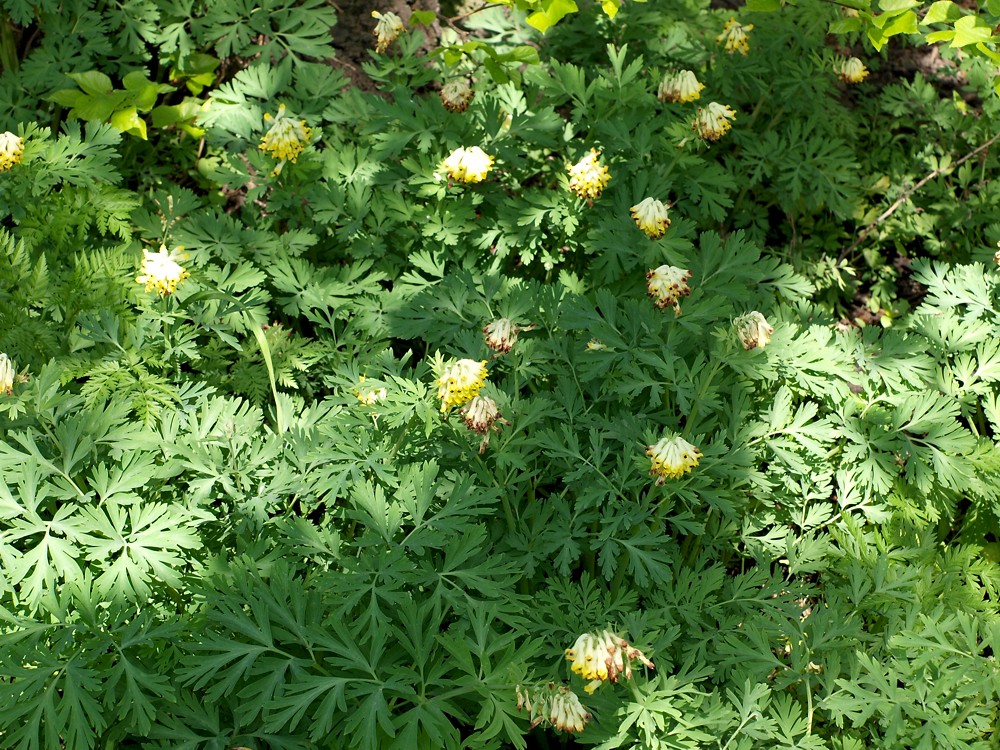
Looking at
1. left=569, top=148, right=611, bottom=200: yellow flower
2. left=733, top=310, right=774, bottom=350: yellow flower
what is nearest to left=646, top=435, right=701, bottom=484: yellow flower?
left=733, top=310, right=774, bottom=350: yellow flower

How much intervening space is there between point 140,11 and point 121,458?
2.39 metres

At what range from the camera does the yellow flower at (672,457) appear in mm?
2547

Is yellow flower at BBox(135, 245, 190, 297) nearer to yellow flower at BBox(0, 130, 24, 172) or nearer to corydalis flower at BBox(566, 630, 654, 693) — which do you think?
yellow flower at BBox(0, 130, 24, 172)

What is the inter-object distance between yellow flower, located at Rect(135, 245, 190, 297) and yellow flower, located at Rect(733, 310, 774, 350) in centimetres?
179

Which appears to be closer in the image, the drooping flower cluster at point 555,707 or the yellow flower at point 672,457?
the drooping flower cluster at point 555,707

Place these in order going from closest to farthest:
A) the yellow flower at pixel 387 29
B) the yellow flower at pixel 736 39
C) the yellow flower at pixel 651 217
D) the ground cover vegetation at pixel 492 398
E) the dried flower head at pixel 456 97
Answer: the ground cover vegetation at pixel 492 398 → the yellow flower at pixel 651 217 → the dried flower head at pixel 456 97 → the yellow flower at pixel 387 29 → the yellow flower at pixel 736 39

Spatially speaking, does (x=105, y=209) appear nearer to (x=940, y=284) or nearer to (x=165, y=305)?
(x=165, y=305)

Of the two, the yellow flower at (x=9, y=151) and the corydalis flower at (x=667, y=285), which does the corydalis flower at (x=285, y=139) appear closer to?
the yellow flower at (x=9, y=151)

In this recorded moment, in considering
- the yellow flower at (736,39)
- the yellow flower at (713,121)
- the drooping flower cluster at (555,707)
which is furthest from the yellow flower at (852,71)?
the drooping flower cluster at (555,707)

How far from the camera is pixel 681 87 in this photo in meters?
3.54

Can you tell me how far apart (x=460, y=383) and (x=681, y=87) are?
1684 mm

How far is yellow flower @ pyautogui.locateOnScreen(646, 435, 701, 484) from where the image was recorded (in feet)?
8.36

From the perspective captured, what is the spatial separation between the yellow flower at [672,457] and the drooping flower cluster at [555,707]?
0.67 m

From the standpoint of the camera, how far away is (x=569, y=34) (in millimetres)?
4301
